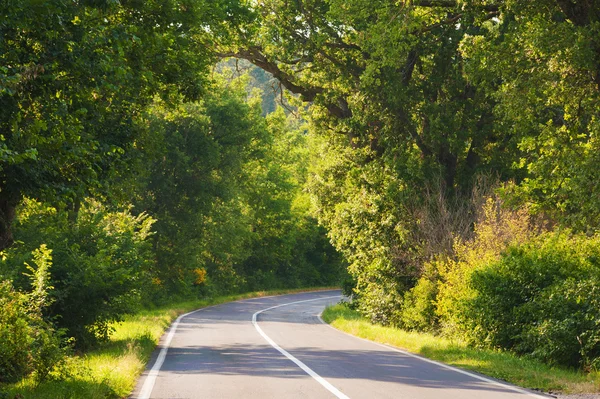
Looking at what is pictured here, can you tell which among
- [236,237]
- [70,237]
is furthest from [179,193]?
[70,237]

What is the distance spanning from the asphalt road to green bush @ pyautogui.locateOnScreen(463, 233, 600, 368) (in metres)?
1.99

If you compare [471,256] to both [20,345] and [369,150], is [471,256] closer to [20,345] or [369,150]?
[369,150]

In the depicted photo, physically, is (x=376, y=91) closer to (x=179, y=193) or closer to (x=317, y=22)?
(x=317, y=22)

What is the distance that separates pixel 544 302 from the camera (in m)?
15.9

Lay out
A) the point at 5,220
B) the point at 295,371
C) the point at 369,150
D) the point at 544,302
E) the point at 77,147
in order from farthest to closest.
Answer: the point at 369,150 → the point at 544,302 → the point at 295,371 → the point at 5,220 → the point at 77,147

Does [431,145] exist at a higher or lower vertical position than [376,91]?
lower

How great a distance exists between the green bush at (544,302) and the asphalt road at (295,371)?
1.99 meters

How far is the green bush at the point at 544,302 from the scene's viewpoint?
14.5 metres

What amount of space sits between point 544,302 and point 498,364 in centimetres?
201

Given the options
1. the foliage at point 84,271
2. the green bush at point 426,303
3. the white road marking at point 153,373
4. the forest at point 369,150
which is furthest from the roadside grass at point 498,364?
the foliage at point 84,271

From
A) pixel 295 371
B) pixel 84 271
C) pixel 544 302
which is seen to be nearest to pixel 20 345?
pixel 295 371

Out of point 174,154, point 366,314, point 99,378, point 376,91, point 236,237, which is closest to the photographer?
point 99,378

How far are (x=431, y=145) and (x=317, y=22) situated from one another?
5.63m

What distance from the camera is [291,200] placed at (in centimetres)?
6894
